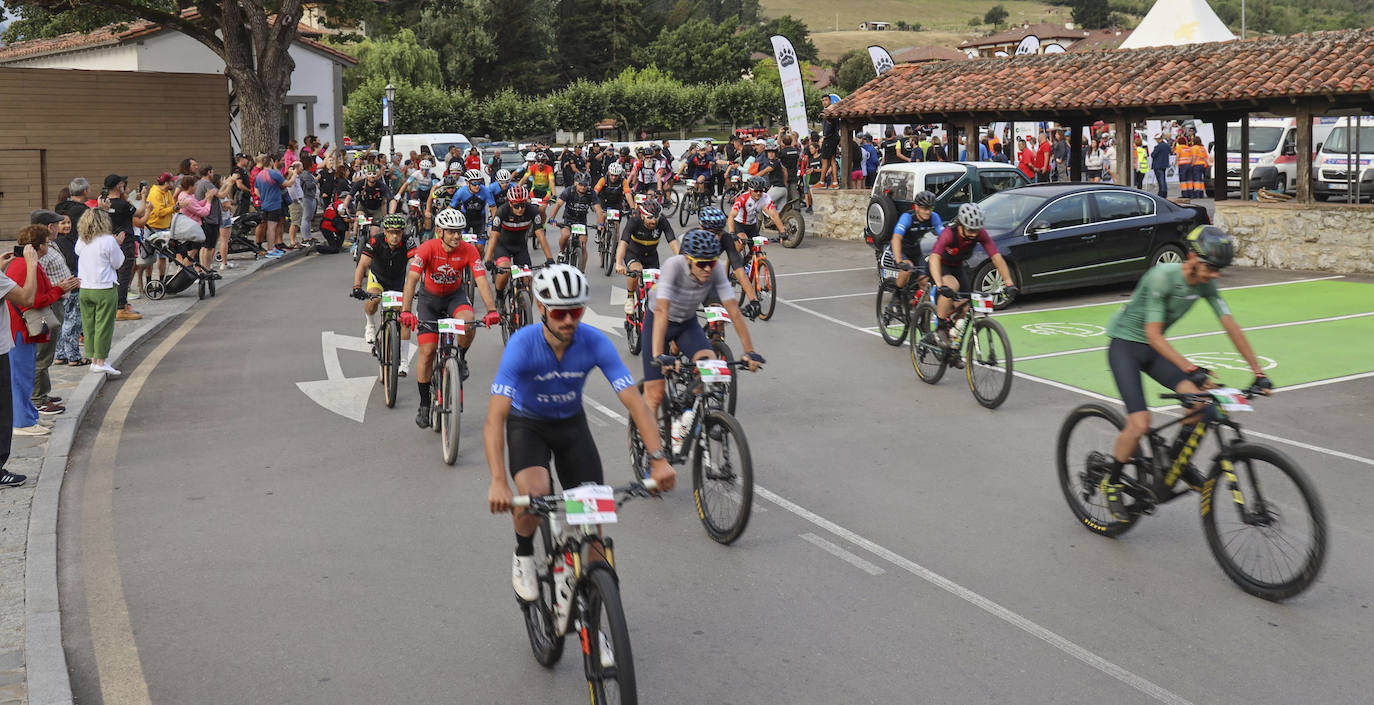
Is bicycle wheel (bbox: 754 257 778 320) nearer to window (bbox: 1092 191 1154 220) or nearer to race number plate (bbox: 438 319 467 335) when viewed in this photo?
window (bbox: 1092 191 1154 220)

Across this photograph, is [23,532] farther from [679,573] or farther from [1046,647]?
[1046,647]

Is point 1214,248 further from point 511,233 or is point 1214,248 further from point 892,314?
point 511,233

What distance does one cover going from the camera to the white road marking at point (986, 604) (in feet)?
18.9

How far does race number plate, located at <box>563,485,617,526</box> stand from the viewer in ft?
16.4

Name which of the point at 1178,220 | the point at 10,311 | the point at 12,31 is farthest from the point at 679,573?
the point at 12,31

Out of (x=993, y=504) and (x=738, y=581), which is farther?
(x=993, y=504)

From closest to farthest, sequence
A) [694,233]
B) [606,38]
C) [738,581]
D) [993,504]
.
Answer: [738,581]
[993,504]
[694,233]
[606,38]

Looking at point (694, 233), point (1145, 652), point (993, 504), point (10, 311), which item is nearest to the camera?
point (1145, 652)

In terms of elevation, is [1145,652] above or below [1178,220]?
below

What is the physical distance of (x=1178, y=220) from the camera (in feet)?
62.0

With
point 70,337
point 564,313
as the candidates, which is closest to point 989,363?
point 564,313

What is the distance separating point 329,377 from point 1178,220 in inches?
480

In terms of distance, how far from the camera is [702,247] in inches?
358

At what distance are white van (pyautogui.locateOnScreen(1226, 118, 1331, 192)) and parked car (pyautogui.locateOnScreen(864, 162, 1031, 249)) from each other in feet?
38.2
